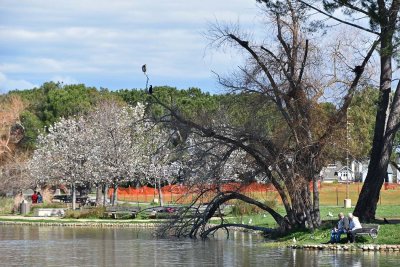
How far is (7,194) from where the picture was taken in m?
74.4

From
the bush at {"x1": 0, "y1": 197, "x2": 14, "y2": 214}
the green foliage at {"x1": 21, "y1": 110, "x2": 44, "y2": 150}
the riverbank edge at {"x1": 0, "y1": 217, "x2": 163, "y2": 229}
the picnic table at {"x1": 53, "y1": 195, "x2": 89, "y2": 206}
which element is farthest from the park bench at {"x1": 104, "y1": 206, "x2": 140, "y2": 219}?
the green foliage at {"x1": 21, "y1": 110, "x2": 44, "y2": 150}

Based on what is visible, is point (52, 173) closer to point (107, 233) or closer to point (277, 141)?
point (107, 233)

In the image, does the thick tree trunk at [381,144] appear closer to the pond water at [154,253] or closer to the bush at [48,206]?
the pond water at [154,253]

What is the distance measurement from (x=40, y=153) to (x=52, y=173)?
474 centimetres

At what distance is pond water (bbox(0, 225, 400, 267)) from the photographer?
2896 centimetres

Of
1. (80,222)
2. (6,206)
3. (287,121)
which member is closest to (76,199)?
(6,206)

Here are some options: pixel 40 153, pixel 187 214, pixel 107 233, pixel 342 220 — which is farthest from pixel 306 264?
pixel 40 153

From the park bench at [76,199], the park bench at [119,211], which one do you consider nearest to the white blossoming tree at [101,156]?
the park bench at [76,199]

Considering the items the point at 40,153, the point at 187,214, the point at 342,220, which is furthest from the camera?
the point at 40,153

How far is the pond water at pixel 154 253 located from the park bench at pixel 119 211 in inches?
445

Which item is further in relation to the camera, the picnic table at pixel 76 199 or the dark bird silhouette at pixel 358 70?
the picnic table at pixel 76 199

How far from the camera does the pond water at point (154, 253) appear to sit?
2896 centimetres

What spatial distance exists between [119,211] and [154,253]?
23.4 meters

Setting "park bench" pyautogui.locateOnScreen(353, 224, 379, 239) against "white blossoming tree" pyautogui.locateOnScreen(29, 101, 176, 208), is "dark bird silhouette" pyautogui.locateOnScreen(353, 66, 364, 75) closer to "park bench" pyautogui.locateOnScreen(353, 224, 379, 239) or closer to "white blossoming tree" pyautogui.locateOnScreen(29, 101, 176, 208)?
"park bench" pyautogui.locateOnScreen(353, 224, 379, 239)
